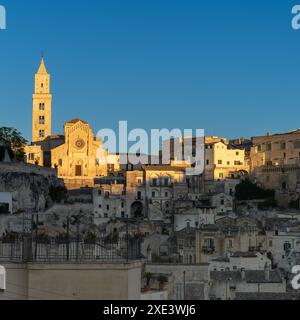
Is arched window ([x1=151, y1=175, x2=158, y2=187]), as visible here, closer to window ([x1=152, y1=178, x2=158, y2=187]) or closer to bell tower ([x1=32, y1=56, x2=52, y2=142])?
window ([x1=152, y1=178, x2=158, y2=187])

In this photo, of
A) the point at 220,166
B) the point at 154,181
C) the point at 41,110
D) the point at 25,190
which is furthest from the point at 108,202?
the point at 41,110

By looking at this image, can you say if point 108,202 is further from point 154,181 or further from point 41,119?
point 41,119

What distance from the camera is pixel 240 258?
3969cm

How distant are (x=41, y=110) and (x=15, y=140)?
10581mm

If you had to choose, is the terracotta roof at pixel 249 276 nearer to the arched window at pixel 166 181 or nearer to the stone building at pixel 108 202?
the stone building at pixel 108 202

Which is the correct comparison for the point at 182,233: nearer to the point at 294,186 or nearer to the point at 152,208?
the point at 152,208

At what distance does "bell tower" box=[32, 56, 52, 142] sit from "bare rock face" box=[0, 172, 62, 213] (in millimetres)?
16602

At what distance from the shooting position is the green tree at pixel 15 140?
62.4 meters

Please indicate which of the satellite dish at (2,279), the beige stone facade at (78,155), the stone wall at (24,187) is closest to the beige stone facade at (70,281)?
the satellite dish at (2,279)

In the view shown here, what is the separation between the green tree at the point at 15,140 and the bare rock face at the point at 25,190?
6.58m

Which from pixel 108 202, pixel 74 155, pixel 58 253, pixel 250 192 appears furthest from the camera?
pixel 74 155

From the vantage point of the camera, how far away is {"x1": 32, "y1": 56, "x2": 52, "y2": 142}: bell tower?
73.1 metres

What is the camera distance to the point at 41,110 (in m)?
73.7
